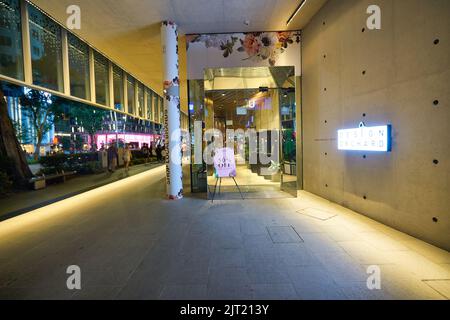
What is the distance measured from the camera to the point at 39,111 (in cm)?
593

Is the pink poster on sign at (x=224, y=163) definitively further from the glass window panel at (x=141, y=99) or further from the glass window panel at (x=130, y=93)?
the glass window panel at (x=141, y=99)

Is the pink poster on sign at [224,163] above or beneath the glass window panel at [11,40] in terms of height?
beneath

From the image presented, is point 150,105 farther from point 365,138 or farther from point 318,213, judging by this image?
point 365,138

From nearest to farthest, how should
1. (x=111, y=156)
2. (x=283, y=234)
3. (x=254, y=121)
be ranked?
1. (x=283, y=234)
2. (x=254, y=121)
3. (x=111, y=156)

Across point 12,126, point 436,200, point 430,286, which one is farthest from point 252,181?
point 12,126

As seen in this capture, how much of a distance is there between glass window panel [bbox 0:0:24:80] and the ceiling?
0.68 metres

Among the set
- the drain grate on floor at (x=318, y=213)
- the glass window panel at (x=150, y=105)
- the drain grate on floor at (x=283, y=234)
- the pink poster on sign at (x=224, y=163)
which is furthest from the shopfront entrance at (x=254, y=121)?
the glass window panel at (x=150, y=105)

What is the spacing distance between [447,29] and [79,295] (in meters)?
4.59

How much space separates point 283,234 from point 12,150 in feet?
22.8

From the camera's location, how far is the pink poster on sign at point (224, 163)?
558cm

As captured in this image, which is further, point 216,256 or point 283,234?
point 283,234

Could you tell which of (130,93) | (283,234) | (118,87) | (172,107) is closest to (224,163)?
(172,107)

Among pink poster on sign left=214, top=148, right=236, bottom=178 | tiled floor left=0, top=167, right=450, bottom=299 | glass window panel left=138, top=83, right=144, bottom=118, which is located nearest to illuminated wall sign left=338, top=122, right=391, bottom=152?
tiled floor left=0, top=167, right=450, bottom=299

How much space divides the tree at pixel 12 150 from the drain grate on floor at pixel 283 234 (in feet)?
21.2
